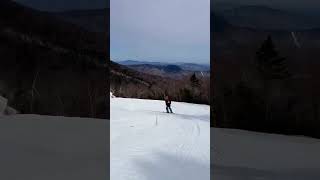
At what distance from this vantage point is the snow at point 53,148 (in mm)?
3111

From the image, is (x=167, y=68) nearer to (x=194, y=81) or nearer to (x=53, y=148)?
(x=194, y=81)

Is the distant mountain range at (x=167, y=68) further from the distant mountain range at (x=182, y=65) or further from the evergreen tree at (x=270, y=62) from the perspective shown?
the evergreen tree at (x=270, y=62)

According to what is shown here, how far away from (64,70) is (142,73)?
1969 mm

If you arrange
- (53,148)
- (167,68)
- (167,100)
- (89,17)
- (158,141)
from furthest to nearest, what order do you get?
(167,100) < (167,68) < (158,141) < (89,17) < (53,148)

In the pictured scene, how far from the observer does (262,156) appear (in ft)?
10.3

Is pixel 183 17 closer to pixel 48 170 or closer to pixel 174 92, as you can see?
pixel 174 92

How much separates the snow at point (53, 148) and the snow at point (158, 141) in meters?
0.21

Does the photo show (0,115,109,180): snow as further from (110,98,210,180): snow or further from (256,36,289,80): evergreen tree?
(256,36,289,80): evergreen tree

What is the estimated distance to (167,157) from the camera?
3713 millimetres

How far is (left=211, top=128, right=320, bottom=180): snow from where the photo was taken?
9.62ft

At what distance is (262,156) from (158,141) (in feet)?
4.77

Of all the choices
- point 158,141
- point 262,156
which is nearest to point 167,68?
point 158,141

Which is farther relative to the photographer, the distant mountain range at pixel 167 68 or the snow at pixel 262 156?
the distant mountain range at pixel 167 68

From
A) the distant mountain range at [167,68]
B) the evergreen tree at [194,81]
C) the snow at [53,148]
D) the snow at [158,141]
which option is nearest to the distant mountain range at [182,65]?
the distant mountain range at [167,68]
